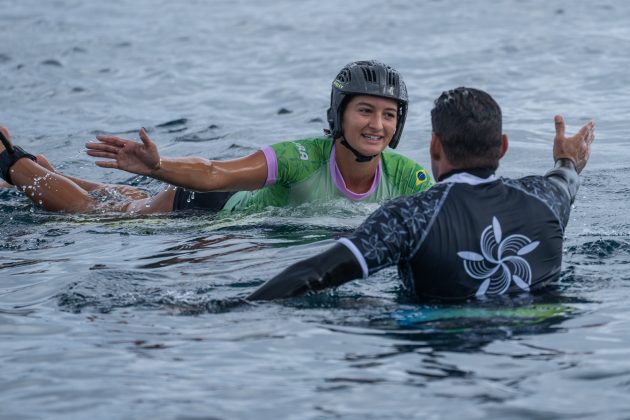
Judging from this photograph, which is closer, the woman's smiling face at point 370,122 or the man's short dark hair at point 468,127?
the man's short dark hair at point 468,127

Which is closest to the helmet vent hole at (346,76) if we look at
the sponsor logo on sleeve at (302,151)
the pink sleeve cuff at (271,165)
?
the sponsor logo on sleeve at (302,151)

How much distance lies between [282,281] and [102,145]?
2.27 metres

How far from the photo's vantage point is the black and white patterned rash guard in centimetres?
628

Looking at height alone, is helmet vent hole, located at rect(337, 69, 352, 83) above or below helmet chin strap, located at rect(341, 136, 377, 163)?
above

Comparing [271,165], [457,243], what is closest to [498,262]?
[457,243]

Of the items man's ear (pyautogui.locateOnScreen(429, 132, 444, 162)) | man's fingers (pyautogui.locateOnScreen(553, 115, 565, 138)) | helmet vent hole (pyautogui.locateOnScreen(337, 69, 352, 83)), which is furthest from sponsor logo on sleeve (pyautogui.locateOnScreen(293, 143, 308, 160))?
man's ear (pyautogui.locateOnScreen(429, 132, 444, 162))

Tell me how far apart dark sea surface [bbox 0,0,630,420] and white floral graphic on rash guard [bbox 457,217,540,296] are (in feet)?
0.36

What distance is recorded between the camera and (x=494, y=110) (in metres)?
6.45

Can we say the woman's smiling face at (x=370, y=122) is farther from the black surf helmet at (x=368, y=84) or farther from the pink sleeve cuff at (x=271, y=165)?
the pink sleeve cuff at (x=271, y=165)

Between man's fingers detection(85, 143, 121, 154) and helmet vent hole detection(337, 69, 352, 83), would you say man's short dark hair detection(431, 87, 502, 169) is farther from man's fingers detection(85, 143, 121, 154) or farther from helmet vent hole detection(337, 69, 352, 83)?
helmet vent hole detection(337, 69, 352, 83)

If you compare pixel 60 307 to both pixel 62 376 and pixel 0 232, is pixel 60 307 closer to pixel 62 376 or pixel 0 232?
pixel 62 376

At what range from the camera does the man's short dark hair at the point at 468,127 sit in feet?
21.0

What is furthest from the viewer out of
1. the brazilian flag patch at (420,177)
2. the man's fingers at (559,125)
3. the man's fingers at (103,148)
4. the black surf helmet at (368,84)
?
the brazilian flag patch at (420,177)

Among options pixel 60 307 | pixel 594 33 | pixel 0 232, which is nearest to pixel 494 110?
pixel 60 307
